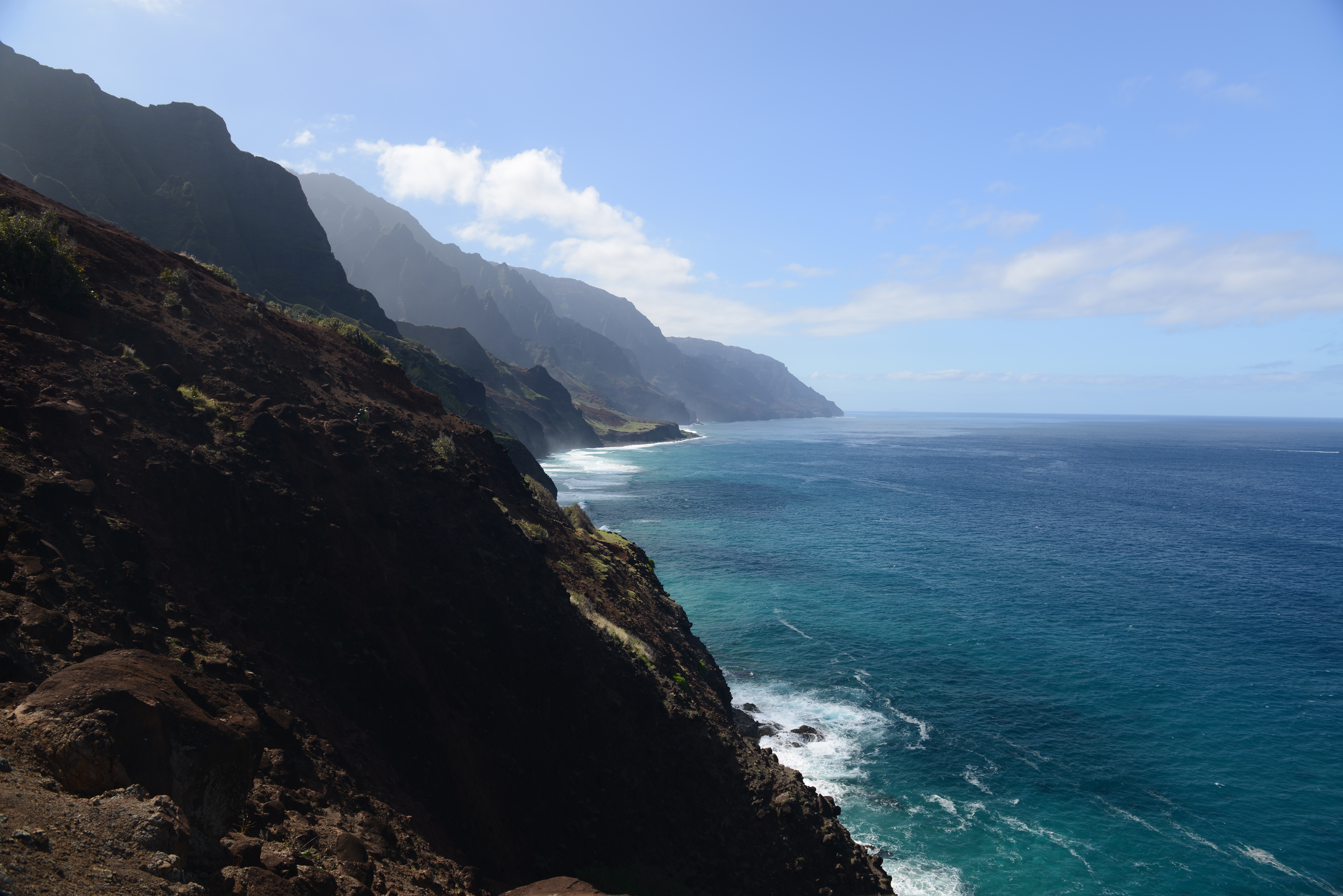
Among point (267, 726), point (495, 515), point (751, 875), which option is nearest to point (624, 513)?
point (495, 515)

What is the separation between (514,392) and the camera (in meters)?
181

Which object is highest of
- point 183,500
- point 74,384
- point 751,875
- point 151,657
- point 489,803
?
point 74,384

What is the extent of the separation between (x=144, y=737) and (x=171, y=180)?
107774 mm

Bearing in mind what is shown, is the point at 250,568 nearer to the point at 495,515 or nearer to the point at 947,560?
the point at 495,515

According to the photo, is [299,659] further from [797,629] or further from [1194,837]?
[797,629]

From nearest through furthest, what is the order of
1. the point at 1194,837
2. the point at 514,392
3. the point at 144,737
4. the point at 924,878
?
the point at 144,737, the point at 924,878, the point at 1194,837, the point at 514,392

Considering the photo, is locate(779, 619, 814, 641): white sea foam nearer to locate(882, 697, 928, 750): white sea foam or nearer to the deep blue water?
the deep blue water

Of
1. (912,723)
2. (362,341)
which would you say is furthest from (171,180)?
(912,723)

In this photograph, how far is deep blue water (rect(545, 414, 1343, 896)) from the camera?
26.9 metres

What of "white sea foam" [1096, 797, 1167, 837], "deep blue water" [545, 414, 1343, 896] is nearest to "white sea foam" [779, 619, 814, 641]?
"deep blue water" [545, 414, 1343, 896]

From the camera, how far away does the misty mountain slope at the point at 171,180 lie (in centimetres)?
7812

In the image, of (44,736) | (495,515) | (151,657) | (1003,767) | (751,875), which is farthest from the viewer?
(1003,767)

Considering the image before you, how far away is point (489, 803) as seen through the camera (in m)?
18.0

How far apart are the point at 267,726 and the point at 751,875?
15.3 metres
